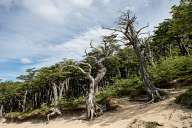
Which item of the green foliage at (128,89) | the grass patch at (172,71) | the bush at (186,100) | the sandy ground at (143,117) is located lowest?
the sandy ground at (143,117)

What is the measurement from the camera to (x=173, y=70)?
108 ft

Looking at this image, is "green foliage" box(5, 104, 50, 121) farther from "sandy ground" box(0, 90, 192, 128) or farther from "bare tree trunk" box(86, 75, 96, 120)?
"bare tree trunk" box(86, 75, 96, 120)

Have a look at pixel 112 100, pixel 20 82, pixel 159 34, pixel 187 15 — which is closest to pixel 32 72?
pixel 20 82

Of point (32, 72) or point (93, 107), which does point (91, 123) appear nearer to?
Result: point (93, 107)

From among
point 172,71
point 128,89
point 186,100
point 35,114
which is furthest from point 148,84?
point 35,114

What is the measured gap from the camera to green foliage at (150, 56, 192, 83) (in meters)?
32.2

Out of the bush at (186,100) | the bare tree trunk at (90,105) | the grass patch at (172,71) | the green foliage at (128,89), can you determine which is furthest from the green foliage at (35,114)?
the bush at (186,100)

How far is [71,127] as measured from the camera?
90.2 feet

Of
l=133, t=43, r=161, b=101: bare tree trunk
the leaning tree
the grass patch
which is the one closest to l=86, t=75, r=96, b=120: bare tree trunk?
the leaning tree

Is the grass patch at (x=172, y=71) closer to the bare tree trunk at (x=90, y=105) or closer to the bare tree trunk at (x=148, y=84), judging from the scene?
the bare tree trunk at (x=148, y=84)

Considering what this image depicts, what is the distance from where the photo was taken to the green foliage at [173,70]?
105ft

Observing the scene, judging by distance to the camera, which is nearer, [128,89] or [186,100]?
[186,100]

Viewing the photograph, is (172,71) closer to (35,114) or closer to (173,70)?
(173,70)

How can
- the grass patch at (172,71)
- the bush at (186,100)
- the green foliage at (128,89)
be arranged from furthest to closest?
the grass patch at (172,71)
the green foliage at (128,89)
the bush at (186,100)
